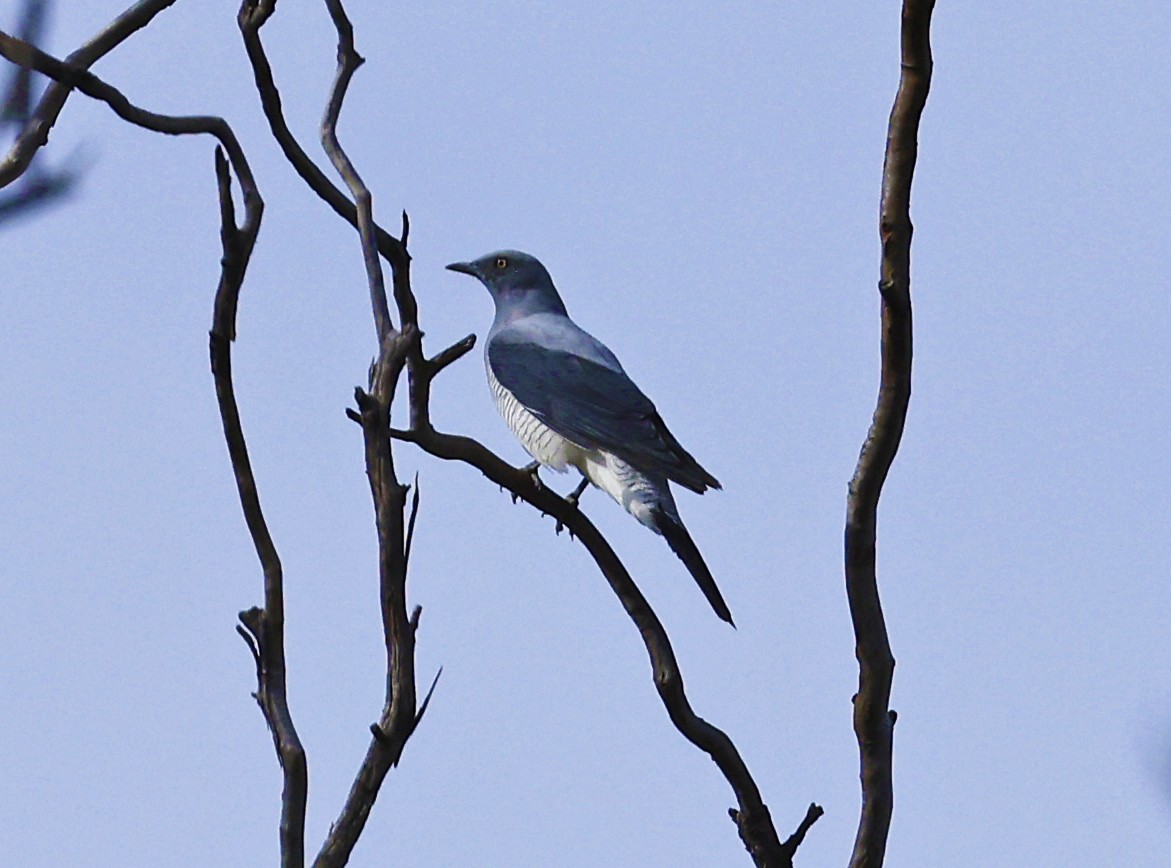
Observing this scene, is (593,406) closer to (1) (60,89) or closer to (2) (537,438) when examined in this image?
(2) (537,438)

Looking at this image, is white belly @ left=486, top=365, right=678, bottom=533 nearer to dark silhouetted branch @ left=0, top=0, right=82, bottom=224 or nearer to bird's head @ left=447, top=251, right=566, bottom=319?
bird's head @ left=447, top=251, right=566, bottom=319

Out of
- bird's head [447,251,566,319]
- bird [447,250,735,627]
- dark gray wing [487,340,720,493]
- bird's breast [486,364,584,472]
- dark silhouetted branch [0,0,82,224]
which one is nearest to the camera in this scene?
dark silhouetted branch [0,0,82,224]

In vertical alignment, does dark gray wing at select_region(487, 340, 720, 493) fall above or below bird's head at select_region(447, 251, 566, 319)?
below

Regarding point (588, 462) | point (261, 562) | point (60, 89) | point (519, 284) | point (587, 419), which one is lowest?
point (261, 562)

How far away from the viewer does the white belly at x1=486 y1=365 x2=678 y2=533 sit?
593 centimetres

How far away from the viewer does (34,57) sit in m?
2.64

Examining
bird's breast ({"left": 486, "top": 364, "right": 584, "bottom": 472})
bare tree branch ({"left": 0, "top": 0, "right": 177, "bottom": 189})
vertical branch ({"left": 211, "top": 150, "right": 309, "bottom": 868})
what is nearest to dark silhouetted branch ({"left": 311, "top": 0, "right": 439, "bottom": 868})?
vertical branch ({"left": 211, "top": 150, "right": 309, "bottom": 868})

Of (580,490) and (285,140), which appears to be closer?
(285,140)

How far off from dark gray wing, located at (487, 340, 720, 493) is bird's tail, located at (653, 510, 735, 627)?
0.13 metres

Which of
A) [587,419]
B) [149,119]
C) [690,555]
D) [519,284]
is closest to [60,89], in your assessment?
[149,119]

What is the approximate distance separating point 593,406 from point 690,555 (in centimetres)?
112

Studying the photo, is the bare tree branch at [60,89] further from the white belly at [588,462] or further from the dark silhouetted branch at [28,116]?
the white belly at [588,462]

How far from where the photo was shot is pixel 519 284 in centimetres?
789

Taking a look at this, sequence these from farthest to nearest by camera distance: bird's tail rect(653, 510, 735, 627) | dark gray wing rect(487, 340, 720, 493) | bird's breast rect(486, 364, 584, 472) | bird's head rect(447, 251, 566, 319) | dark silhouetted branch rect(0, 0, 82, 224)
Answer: bird's head rect(447, 251, 566, 319)
bird's breast rect(486, 364, 584, 472)
dark gray wing rect(487, 340, 720, 493)
bird's tail rect(653, 510, 735, 627)
dark silhouetted branch rect(0, 0, 82, 224)
